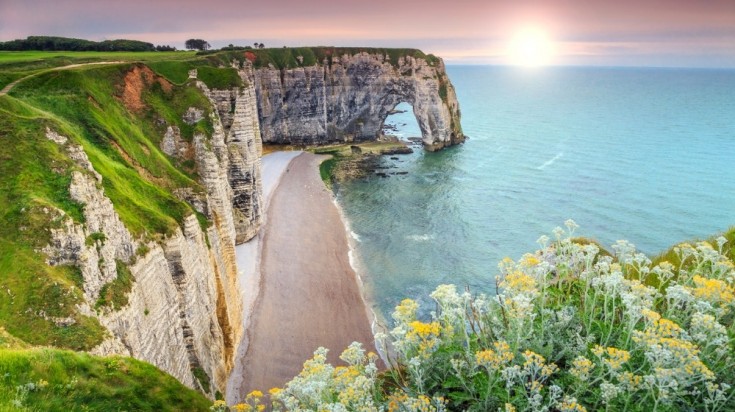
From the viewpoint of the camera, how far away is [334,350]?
3450 centimetres

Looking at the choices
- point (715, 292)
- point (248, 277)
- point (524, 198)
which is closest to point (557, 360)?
point (715, 292)

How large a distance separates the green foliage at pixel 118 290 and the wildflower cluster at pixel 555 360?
37.1 feet

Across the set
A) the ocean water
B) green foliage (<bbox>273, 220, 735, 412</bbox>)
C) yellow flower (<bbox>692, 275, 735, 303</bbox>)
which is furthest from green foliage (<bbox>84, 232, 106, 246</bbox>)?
the ocean water

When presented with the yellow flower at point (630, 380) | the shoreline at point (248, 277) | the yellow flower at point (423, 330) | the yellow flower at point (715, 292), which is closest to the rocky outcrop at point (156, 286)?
the shoreline at point (248, 277)

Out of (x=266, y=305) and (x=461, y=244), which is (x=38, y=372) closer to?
(x=266, y=305)

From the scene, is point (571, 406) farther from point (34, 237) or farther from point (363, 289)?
point (363, 289)

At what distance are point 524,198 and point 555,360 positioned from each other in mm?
60971

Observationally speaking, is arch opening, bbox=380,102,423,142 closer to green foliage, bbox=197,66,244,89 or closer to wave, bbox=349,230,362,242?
wave, bbox=349,230,362,242

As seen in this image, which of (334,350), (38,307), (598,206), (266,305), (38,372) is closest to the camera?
(38,372)

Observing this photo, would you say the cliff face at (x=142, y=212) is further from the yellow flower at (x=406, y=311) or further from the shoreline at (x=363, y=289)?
the yellow flower at (x=406, y=311)

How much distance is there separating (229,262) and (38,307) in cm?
2012

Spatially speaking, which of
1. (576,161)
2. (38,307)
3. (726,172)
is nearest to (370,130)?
(576,161)

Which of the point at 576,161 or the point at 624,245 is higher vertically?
the point at 624,245

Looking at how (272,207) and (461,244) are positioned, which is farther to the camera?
(272,207)
